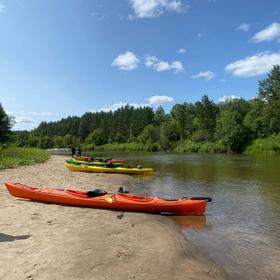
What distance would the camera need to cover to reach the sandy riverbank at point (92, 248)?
5.55 m

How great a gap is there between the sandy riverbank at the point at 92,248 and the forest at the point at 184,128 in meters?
45.4

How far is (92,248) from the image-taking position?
673cm

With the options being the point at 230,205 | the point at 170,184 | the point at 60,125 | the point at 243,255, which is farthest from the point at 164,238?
the point at 60,125

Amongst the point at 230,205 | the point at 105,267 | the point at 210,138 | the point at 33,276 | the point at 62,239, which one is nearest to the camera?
the point at 33,276

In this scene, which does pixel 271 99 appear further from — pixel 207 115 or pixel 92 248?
pixel 92 248

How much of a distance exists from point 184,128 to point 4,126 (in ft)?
183

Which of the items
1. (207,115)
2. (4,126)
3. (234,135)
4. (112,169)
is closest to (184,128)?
(207,115)

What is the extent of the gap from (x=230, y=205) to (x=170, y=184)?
6.50 meters

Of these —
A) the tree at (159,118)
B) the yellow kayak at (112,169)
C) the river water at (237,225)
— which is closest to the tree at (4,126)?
the yellow kayak at (112,169)

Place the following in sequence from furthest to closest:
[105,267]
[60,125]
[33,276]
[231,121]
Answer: [60,125], [231,121], [105,267], [33,276]

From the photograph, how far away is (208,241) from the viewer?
862cm

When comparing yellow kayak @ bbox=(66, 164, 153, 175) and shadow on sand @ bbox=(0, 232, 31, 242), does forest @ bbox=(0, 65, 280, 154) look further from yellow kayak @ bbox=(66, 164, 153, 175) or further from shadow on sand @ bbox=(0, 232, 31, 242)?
shadow on sand @ bbox=(0, 232, 31, 242)

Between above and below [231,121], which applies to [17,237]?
below

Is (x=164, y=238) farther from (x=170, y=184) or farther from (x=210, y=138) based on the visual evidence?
(x=210, y=138)
